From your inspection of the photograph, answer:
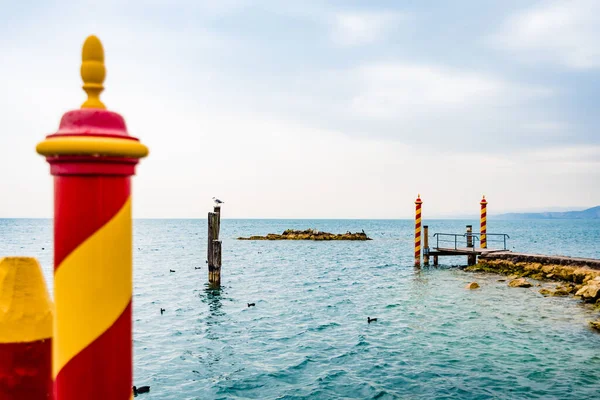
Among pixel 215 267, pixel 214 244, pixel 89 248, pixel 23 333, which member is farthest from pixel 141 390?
pixel 215 267

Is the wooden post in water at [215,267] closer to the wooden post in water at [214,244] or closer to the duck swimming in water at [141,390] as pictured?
the wooden post in water at [214,244]

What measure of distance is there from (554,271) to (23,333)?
24021 mm

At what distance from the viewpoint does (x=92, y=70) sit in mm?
1719

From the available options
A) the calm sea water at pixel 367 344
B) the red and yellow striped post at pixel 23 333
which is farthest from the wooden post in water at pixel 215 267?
the red and yellow striped post at pixel 23 333

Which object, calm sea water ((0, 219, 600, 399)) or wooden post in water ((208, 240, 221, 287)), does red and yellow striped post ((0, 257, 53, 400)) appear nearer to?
calm sea water ((0, 219, 600, 399))

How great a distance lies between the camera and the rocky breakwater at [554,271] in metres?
17.2

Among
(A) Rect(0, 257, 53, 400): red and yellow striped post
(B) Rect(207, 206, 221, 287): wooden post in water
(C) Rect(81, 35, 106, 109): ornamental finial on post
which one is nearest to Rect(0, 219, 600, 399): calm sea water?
(B) Rect(207, 206, 221, 287): wooden post in water

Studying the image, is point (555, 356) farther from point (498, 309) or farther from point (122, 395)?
point (122, 395)

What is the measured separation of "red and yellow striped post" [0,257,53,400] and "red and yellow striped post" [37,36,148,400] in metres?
0.21

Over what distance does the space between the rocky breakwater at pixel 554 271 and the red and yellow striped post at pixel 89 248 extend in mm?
15265

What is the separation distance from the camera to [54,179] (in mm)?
→ 1596

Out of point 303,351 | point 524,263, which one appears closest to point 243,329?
point 303,351

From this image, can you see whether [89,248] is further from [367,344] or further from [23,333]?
[367,344]

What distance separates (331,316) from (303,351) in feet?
15.3
